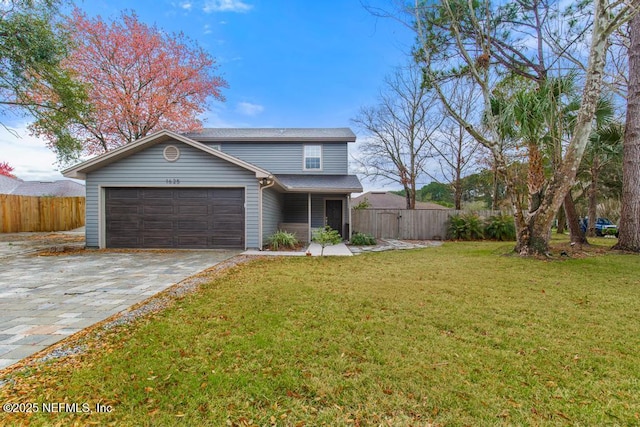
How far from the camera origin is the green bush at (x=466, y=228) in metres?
13.3

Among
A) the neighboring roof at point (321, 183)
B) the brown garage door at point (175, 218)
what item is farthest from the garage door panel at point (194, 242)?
the neighboring roof at point (321, 183)

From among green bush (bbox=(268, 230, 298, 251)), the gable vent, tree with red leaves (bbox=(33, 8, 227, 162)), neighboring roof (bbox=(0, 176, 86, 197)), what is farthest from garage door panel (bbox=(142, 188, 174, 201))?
neighboring roof (bbox=(0, 176, 86, 197))

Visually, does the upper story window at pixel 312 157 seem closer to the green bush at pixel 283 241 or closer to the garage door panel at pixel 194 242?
the green bush at pixel 283 241

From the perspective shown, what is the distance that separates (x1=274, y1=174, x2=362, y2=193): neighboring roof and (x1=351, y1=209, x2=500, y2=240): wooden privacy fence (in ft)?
6.69

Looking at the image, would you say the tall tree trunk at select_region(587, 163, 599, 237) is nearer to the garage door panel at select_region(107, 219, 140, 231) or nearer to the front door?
the front door

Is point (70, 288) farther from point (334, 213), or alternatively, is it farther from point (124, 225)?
point (334, 213)

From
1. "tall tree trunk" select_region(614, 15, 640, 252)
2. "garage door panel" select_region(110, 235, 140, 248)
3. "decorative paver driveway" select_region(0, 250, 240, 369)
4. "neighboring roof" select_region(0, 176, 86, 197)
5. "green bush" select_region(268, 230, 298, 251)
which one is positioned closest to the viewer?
"decorative paver driveway" select_region(0, 250, 240, 369)

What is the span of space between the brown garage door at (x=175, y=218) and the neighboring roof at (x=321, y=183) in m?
2.10

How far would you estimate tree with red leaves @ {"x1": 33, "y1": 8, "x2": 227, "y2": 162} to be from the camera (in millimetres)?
14016

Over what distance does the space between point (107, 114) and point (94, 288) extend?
1355 cm

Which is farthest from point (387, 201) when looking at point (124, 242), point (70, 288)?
point (70, 288)

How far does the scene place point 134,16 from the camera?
14555mm

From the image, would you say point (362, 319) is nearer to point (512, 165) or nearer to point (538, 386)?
point (538, 386)

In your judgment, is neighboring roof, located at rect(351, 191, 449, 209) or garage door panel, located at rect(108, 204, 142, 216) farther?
neighboring roof, located at rect(351, 191, 449, 209)
